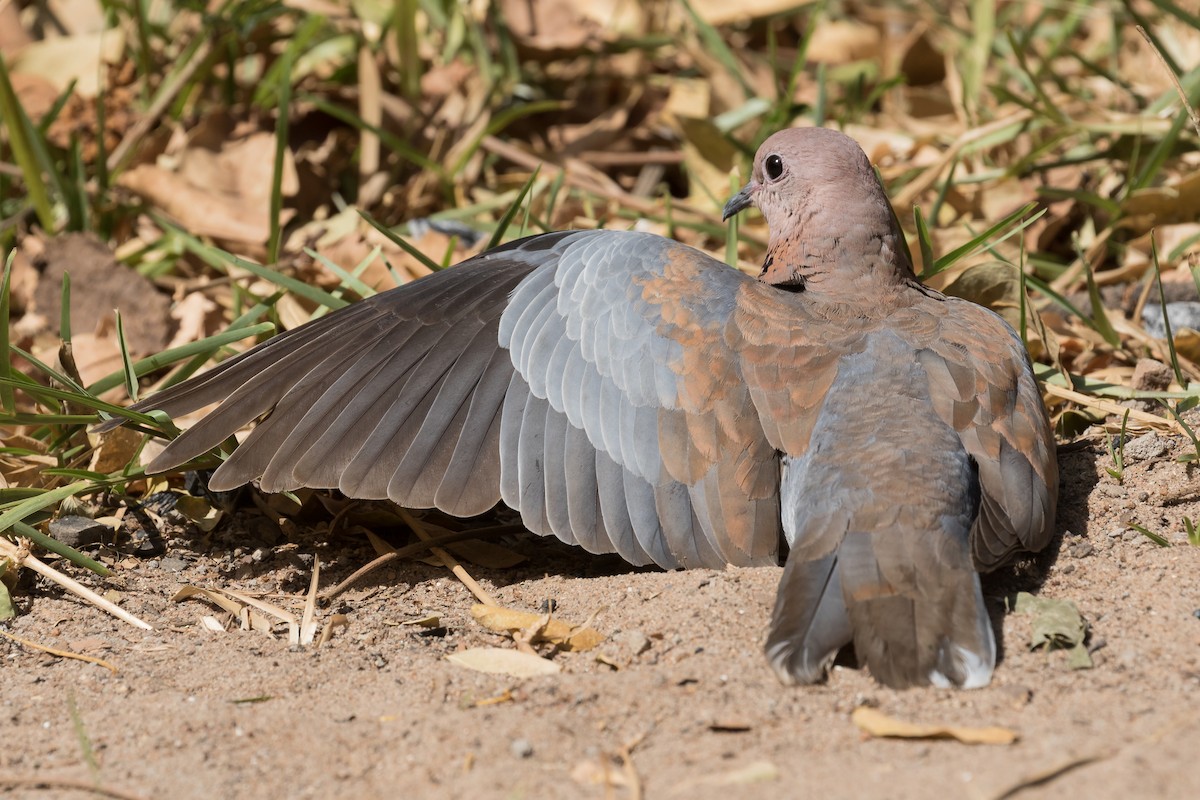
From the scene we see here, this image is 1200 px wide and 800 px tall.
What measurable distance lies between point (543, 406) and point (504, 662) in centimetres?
76

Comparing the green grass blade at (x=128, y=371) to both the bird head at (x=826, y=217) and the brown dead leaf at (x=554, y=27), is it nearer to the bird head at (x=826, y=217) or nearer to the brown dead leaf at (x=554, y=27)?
the bird head at (x=826, y=217)

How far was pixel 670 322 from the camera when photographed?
3.23 metres

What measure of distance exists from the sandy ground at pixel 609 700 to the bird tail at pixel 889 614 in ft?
0.17

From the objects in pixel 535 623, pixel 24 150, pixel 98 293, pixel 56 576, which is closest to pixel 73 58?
pixel 24 150

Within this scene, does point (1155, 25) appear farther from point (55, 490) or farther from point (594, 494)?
point (55, 490)

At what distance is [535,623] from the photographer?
9.64ft

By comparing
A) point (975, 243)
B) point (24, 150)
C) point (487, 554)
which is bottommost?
point (487, 554)

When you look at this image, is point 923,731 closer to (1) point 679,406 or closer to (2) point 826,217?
(1) point 679,406

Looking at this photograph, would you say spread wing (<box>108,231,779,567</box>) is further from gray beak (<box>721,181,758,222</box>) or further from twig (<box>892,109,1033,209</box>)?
twig (<box>892,109,1033,209</box>)

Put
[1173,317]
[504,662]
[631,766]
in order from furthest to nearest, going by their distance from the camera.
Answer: [1173,317]
[504,662]
[631,766]

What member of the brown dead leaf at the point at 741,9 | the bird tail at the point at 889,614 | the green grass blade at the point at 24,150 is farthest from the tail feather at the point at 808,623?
the brown dead leaf at the point at 741,9

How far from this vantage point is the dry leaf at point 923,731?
2.28m

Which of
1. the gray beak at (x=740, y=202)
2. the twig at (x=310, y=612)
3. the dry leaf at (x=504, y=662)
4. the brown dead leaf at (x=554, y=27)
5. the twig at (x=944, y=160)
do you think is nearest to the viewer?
the dry leaf at (x=504, y=662)

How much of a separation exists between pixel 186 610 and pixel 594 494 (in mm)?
1086
